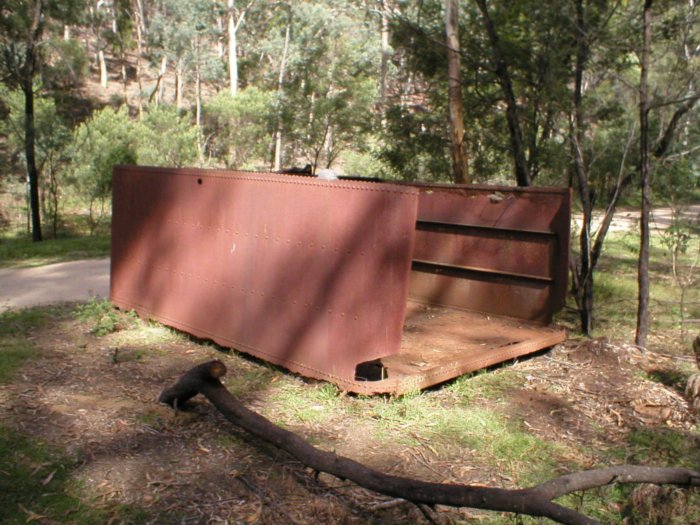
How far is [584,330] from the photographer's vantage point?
295 inches

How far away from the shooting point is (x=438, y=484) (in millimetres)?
3361

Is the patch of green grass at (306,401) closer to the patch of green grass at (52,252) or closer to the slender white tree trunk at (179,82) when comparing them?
the patch of green grass at (52,252)

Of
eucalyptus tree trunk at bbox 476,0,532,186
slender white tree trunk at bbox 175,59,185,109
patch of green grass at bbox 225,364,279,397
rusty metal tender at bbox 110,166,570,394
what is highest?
slender white tree trunk at bbox 175,59,185,109

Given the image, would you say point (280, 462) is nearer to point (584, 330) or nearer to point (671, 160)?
point (584, 330)

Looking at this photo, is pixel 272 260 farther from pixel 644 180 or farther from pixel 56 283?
pixel 56 283

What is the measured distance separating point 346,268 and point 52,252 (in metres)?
12.4

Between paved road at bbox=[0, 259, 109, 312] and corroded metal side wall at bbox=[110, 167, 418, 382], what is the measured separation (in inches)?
74.7

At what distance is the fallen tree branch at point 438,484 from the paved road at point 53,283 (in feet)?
15.1

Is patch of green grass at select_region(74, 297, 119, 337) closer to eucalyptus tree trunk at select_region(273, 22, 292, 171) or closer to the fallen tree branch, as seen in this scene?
the fallen tree branch

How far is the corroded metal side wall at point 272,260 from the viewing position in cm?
487

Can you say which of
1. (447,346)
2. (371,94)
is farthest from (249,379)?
(371,94)

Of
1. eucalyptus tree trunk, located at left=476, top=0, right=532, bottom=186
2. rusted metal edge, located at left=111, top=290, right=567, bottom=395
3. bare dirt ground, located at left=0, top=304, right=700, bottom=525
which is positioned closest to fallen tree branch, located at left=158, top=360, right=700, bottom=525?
bare dirt ground, located at left=0, top=304, right=700, bottom=525

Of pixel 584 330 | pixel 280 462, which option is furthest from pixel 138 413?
pixel 584 330

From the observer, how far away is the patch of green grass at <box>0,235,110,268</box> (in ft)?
46.3
